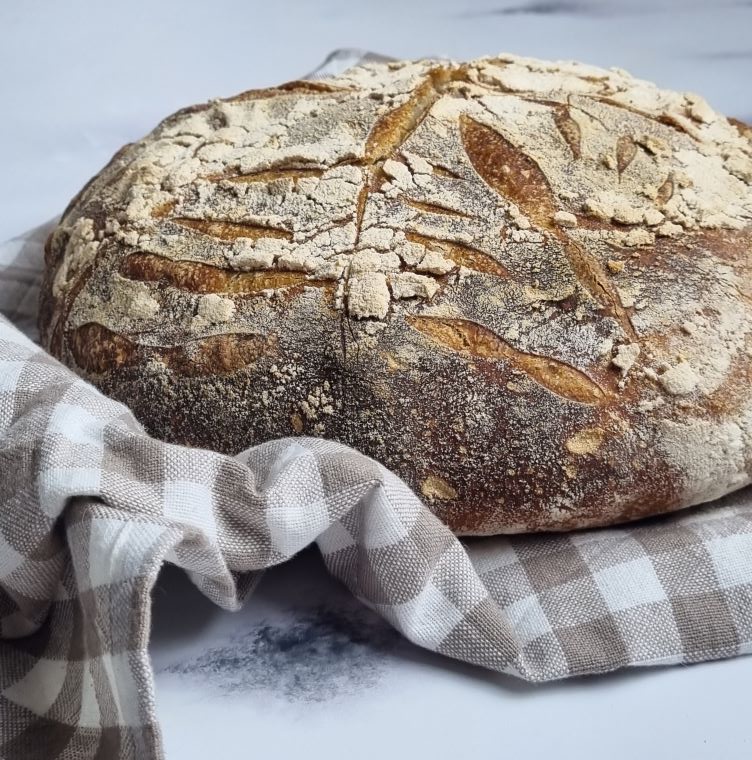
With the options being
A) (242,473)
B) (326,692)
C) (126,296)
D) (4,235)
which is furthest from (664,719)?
(4,235)

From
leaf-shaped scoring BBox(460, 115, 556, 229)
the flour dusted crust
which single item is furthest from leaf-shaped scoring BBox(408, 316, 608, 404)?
leaf-shaped scoring BBox(460, 115, 556, 229)

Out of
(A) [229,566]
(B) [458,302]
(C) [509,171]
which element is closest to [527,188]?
(C) [509,171]

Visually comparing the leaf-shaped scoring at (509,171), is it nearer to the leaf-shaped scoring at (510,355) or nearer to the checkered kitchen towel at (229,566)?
the leaf-shaped scoring at (510,355)

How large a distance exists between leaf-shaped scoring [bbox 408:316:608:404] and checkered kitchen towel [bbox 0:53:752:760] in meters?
0.19

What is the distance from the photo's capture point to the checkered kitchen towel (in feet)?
3.42

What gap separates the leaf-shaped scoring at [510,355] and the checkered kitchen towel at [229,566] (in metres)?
0.19

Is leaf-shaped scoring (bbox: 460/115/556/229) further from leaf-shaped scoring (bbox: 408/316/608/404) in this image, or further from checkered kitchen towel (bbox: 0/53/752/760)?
checkered kitchen towel (bbox: 0/53/752/760)

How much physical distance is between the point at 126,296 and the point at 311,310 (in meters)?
0.28

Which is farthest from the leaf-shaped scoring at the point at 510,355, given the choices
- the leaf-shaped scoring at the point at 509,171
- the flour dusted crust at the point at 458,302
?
the leaf-shaped scoring at the point at 509,171

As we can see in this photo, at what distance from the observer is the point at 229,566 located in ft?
3.80

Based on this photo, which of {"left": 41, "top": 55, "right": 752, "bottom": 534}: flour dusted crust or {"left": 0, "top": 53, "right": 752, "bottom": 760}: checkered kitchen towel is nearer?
{"left": 0, "top": 53, "right": 752, "bottom": 760}: checkered kitchen towel

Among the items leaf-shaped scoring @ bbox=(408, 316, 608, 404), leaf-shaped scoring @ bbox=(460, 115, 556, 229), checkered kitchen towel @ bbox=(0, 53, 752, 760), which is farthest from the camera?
leaf-shaped scoring @ bbox=(460, 115, 556, 229)

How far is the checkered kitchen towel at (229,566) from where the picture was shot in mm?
1043

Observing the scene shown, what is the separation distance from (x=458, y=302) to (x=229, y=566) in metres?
0.42
